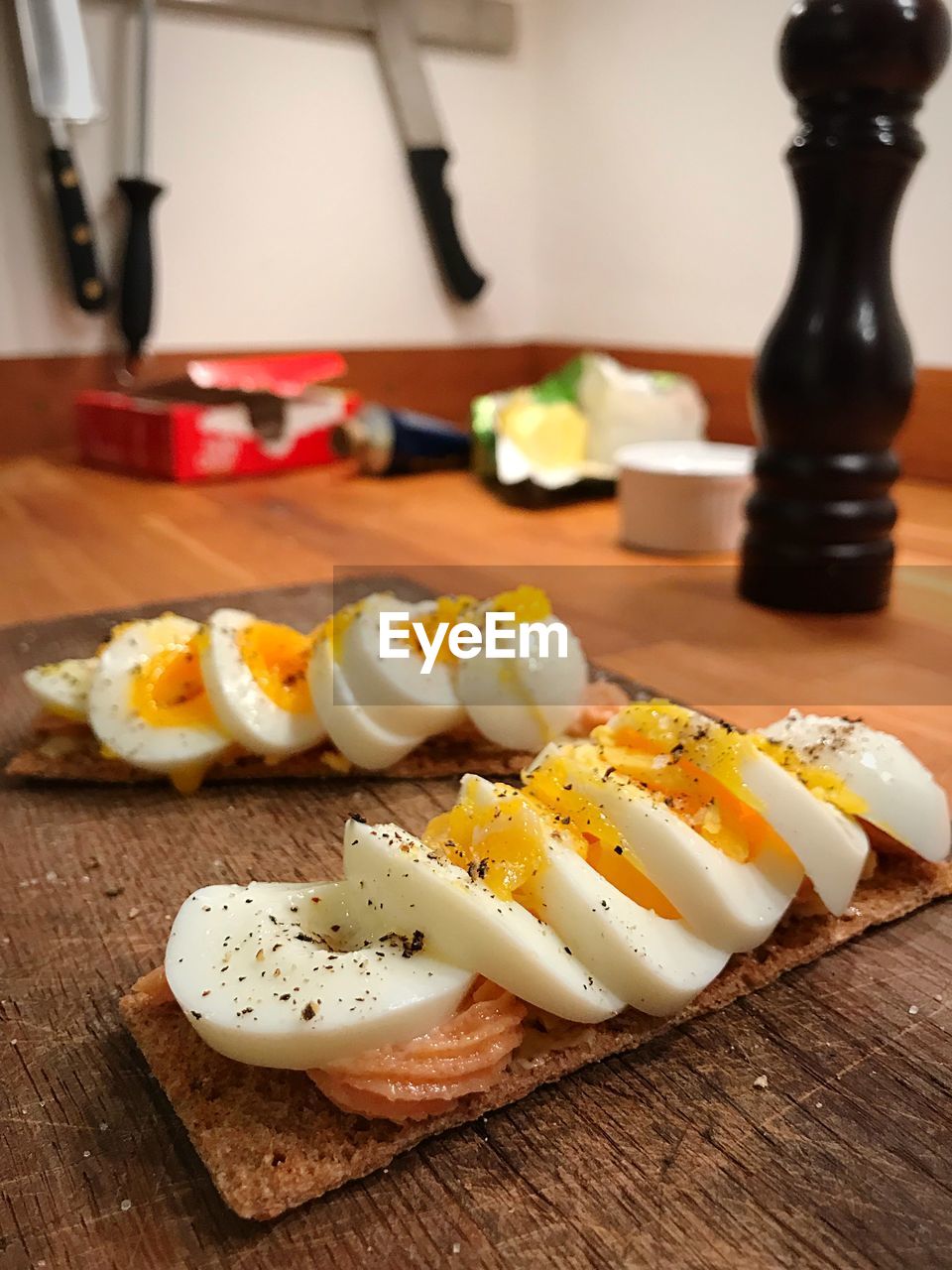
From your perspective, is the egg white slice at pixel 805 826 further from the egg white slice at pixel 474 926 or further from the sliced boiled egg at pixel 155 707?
the sliced boiled egg at pixel 155 707

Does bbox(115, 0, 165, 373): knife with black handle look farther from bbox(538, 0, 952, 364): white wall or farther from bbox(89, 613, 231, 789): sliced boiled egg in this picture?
bbox(89, 613, 231, 789): sliced boiled egg

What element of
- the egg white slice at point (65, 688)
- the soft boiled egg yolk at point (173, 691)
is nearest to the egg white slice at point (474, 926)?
the soft boiled egg yolk at point (173, 691)

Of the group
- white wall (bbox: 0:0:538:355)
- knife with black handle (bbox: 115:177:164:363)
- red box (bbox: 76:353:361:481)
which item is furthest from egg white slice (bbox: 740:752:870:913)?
white wall (bbox: 0:0:538:355)

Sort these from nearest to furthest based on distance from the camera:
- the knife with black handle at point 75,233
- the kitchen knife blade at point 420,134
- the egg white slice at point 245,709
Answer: the egg white slice at point 245,709 → the knife with black handle at point 75,233 → the kitchen knife blade at point 420,134

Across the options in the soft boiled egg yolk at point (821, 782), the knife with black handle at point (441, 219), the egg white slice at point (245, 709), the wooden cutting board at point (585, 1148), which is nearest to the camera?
the wooden cutting board at point (585, 1148)

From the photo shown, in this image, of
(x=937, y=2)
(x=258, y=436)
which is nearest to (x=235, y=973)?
(x=937, y=2)
